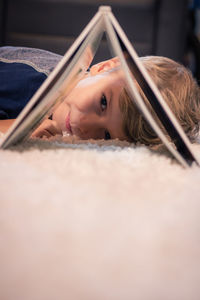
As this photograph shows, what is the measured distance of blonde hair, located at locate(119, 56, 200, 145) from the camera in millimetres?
883

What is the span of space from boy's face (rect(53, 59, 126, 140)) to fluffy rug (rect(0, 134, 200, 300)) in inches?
20.3

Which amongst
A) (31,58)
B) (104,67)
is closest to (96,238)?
(104,67)

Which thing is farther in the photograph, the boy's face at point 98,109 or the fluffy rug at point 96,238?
the boy's face at point 98,109

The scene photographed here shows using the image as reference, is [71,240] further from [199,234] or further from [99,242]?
[199,234]

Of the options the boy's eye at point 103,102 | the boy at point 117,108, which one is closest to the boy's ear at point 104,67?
the boy at point 117,108

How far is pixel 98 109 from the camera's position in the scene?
92 cm

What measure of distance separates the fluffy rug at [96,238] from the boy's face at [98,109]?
516 millimetres

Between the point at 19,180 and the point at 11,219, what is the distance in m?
0.07

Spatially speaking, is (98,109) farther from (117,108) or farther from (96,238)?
(96,238)

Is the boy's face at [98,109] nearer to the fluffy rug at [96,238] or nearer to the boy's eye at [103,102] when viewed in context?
the boy's eye at [103,102]

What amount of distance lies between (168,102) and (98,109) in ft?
0.65

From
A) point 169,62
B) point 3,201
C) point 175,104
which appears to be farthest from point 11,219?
point 169,62

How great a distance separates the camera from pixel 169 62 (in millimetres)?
1045

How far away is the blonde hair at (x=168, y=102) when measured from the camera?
2.90ft
